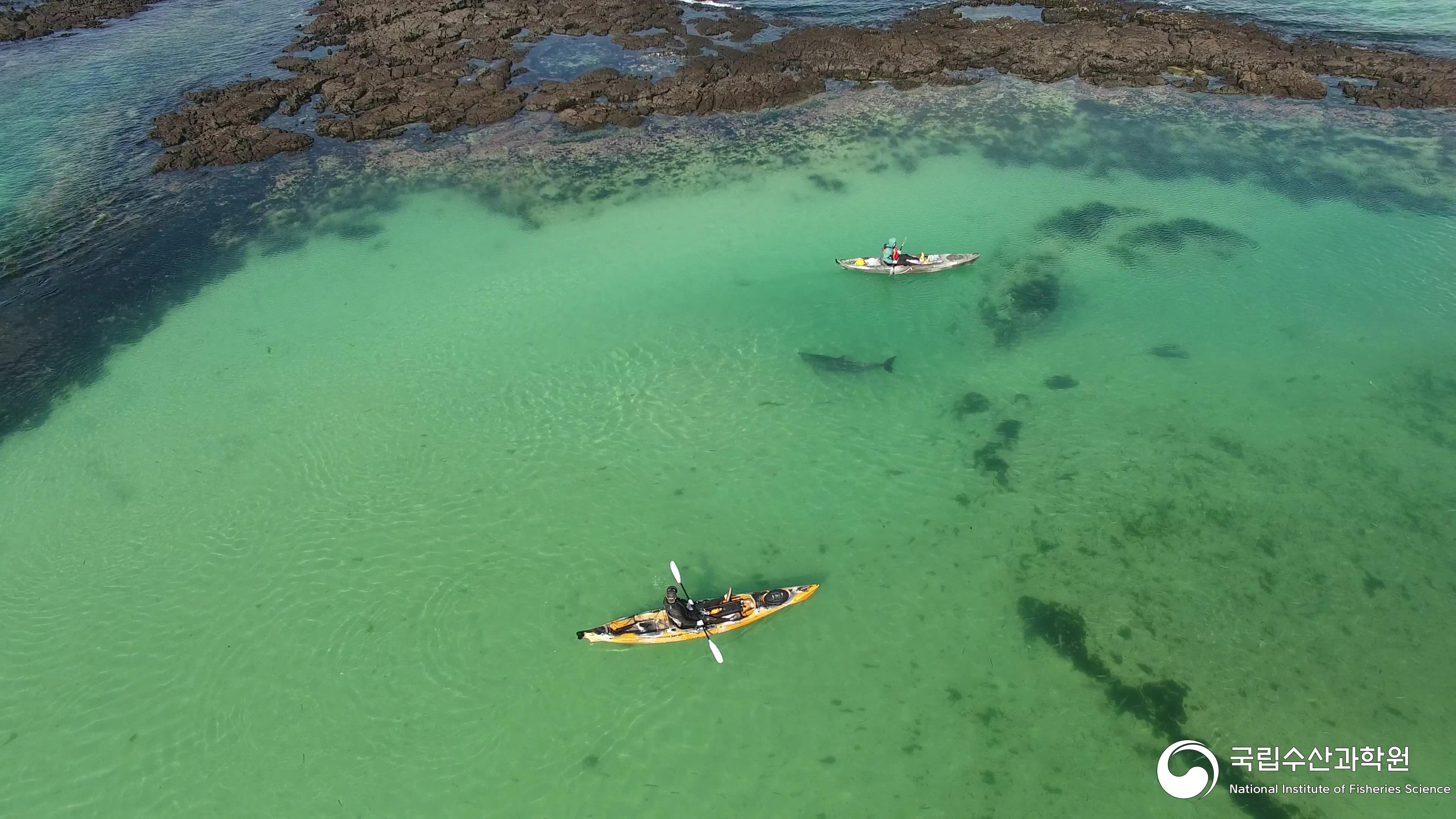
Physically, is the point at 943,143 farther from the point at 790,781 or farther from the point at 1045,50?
the point at 790,781

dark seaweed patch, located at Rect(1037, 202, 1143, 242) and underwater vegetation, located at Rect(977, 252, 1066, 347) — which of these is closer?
underwater vegetation, located at Rect(977, 252, 1066, 347)

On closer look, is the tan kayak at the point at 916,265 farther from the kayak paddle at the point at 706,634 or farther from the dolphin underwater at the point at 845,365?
the kayak paddle at the point at 706,634

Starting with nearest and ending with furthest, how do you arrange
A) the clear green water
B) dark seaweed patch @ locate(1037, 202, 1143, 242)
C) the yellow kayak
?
the clear green water, the yellow kayak, dark seaweed patch @ locate(1037, 202, 1143, 242)

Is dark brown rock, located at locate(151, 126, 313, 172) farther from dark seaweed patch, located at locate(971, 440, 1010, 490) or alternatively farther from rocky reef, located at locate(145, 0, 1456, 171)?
dark seaweed patch, located at locate(971, 440, 1010, 490)

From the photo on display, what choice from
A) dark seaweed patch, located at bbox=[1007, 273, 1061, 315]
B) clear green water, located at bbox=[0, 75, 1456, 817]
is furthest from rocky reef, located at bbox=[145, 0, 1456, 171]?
dark seaweed patch, located at bbox=[1007, 273, 1061, 315]

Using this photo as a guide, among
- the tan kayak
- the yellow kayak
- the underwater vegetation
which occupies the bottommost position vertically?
the yellow kayak

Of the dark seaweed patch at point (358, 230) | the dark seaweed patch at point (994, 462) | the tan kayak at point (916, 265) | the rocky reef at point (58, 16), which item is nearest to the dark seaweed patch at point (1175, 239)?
the tan kayak at point (916, 265)

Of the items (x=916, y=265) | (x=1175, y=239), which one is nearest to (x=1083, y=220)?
(x=1175, y=239)

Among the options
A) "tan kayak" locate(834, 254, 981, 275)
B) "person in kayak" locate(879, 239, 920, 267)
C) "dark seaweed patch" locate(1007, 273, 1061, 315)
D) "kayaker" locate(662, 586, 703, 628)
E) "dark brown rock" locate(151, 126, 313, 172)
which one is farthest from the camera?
"dark brown rock" locate(151, 126, 313, 172)
